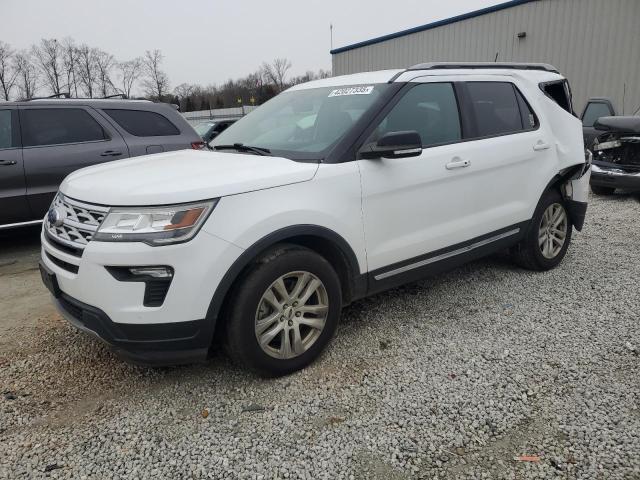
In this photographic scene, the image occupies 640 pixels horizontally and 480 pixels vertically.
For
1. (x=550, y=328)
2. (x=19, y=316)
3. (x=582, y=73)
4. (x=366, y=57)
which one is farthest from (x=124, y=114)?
(x=366, y=57)

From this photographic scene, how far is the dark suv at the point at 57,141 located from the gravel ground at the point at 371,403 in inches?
79.0

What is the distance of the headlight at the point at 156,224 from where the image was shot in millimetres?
2494

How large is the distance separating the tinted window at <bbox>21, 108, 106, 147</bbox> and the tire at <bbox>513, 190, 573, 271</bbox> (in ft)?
16.1

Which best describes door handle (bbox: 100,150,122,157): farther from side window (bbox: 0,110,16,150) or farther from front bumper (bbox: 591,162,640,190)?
front bumper (bbox: 591,162,640,190)

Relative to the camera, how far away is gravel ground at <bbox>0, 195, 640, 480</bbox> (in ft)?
7.64

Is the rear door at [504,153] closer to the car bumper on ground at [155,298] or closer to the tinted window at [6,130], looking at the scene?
the car bumper on ground at [155,298]

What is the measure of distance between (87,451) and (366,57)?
2403cm

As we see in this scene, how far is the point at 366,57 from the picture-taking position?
79.1ft

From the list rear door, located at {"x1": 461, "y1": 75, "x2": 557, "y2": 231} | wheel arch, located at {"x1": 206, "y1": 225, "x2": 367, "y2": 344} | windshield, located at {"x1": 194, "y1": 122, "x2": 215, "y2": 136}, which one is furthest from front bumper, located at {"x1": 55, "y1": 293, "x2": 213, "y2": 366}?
windshield, located at {"x1": 194, "y1": 122, "x2": 215, "y2": 136}

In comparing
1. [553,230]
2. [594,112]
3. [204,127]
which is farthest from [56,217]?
[204,127]

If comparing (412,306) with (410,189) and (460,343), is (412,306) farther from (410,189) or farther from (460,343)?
(410,189)

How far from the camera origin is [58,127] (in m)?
5.87

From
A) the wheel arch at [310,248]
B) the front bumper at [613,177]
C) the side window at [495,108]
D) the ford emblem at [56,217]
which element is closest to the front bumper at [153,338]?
the wheel arch at [310,248]

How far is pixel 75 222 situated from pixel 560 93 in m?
4.40
